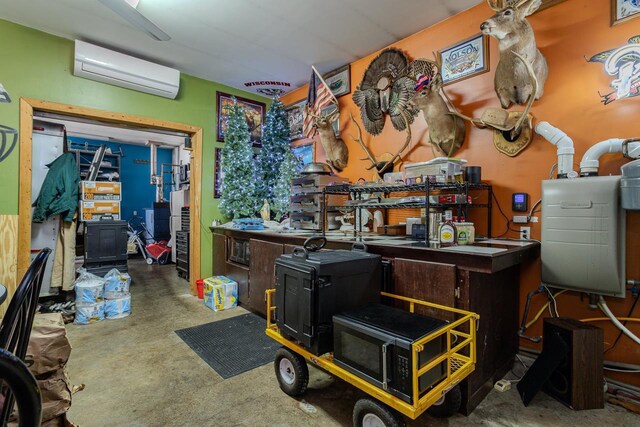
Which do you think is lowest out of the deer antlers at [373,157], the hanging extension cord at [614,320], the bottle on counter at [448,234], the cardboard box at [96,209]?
the hanging extension cord at [614,320]

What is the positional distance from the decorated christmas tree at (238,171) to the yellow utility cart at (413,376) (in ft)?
8.31

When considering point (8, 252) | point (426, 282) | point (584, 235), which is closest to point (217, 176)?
point (8, 252)

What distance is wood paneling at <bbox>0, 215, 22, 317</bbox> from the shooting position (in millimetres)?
2977

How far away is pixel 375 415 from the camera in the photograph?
1.50 m

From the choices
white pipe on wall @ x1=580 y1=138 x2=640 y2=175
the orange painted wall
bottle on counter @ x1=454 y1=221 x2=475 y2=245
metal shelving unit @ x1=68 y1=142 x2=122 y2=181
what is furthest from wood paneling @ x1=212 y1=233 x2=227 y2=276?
metal shelving unit @ x1=68 y1=142 x2=122 y2=181

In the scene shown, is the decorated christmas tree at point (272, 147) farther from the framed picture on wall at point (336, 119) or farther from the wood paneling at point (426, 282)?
the wood paneling at point (426, 282)

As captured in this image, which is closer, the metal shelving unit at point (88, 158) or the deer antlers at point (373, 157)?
the deer antlers at point (373, 157)

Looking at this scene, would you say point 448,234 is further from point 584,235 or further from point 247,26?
point 247,26

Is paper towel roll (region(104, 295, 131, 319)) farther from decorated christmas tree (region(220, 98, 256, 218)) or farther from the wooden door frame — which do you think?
decorated christmas tree (region(220, 98, 256, 218))

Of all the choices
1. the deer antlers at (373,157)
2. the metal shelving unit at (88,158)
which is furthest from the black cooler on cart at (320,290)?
the metal shelving unit at (88,158)

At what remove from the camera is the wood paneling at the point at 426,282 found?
1847 mm

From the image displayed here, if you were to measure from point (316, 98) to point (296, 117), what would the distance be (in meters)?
0.88

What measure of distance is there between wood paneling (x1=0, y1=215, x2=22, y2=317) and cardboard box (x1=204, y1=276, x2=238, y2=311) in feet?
6.14

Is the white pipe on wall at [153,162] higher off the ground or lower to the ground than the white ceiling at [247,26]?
lower
